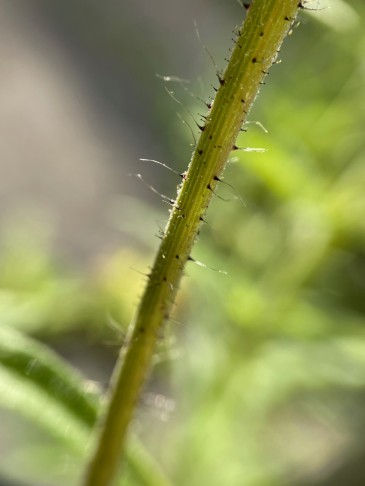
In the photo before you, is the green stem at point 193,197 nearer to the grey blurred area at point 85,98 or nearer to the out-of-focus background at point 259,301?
the out-of-focus background at point 259,301

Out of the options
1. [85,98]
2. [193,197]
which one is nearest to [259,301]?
[193,197]

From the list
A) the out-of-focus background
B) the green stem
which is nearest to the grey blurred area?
the out-of-focus background

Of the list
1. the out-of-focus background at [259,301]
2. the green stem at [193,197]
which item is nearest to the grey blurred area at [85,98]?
the out-of-focus background at [259,301]

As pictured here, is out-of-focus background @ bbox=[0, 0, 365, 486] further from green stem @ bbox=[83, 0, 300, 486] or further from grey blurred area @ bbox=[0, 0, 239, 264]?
grey blurred area @ bbox=[0, 0, 239, 264]

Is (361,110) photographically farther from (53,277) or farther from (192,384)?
(53,277)

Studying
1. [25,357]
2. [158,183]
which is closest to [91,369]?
[158,183]

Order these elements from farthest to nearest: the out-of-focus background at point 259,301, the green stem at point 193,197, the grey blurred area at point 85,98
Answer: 1. the grey blurred area at point 85,98
2. the out-of-focus background at point 259,301
3. the green stem at point 193,197

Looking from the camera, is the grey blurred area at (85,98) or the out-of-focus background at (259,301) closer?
the out-of-focus background at (259,301)
